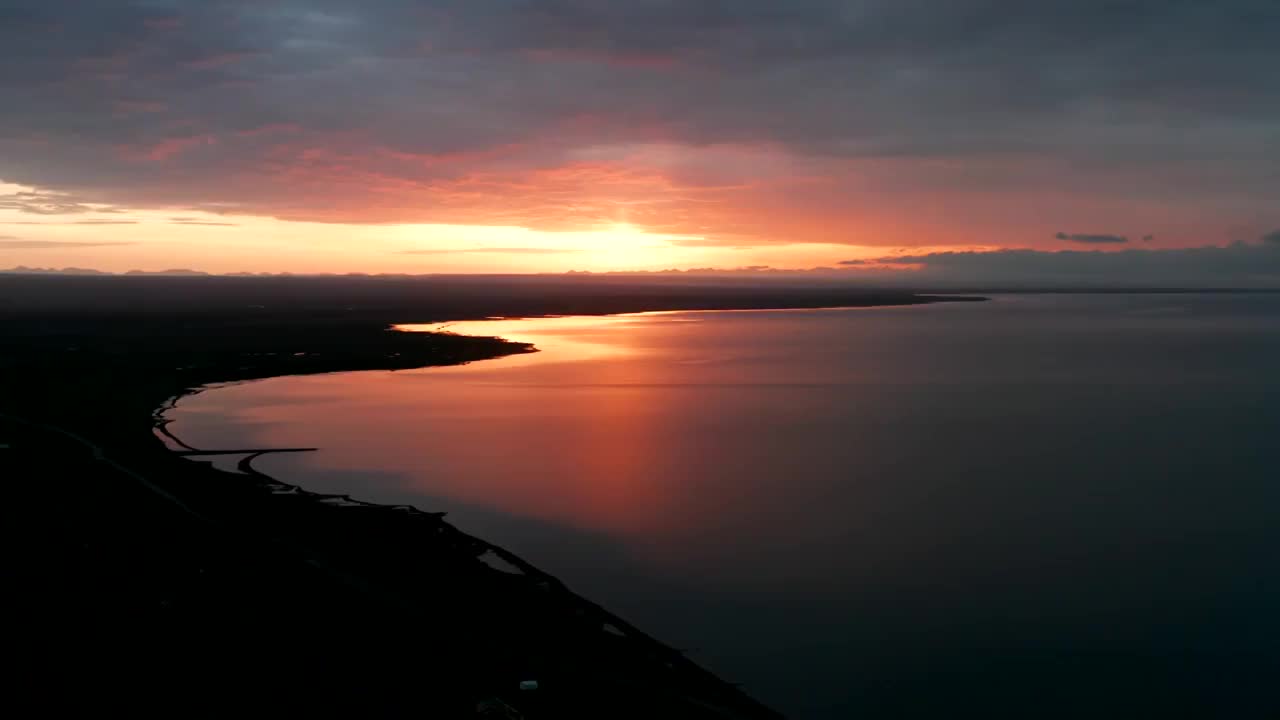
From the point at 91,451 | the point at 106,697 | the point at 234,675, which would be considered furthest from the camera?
the point at 91,451

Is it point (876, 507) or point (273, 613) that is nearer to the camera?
point (273, 613)

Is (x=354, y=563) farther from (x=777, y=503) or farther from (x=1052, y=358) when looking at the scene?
(x=1052, y=358)

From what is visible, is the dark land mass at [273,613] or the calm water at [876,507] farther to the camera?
the calm water at [876,507]

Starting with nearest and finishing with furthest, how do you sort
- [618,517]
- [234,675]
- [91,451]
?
[234,675]
[618,517]
[91,451]

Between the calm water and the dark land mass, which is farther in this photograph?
the calm water

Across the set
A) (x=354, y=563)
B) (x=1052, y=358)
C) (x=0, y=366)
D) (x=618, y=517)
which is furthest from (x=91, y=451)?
(x=1052, y=358)

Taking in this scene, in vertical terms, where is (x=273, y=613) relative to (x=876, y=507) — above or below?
above

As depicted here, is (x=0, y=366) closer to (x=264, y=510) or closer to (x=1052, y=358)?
(x=264, y=510)

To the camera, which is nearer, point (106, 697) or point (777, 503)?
point (106, 697)
